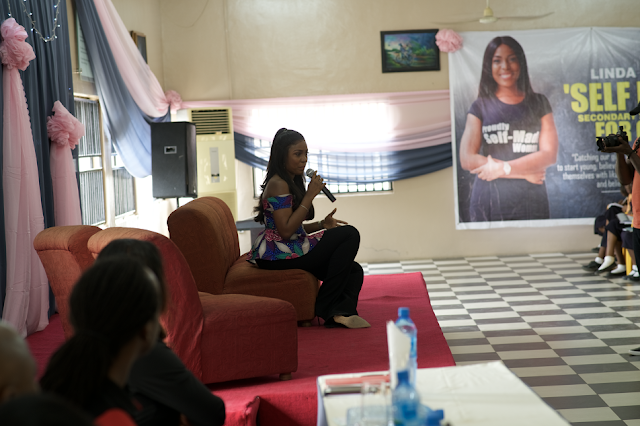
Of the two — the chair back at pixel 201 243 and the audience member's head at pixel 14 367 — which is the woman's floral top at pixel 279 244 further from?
the audience member's head at pixel 14 367

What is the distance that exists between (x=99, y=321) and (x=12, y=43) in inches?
113

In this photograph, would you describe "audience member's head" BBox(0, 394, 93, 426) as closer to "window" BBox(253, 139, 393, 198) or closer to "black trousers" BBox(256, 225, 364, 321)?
A: "black trousers" BBox(256, 225, 364, 321)

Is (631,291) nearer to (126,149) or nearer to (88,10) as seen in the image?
(126,149)

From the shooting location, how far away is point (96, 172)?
5582 millimetres

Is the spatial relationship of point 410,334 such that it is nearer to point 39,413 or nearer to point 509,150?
point 39,413

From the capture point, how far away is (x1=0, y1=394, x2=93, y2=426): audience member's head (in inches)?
27.4

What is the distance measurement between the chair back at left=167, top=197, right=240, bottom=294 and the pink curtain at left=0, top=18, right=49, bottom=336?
812mm

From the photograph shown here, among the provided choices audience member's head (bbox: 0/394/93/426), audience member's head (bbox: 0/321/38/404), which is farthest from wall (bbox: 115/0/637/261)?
audience member's head (bbox: 0/394/93/426)

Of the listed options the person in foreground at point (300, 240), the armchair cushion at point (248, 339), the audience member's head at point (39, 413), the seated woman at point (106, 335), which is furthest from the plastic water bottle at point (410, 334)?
the person in foreground at point (300, 240)

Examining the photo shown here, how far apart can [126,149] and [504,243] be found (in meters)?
4.67

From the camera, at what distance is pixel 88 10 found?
4938 millimetres

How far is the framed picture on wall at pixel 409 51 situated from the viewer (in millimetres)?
7664

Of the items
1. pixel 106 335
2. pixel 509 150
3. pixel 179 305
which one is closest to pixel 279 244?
pixel 179 305

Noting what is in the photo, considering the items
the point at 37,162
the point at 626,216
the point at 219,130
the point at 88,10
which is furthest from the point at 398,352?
the point at 219,130
